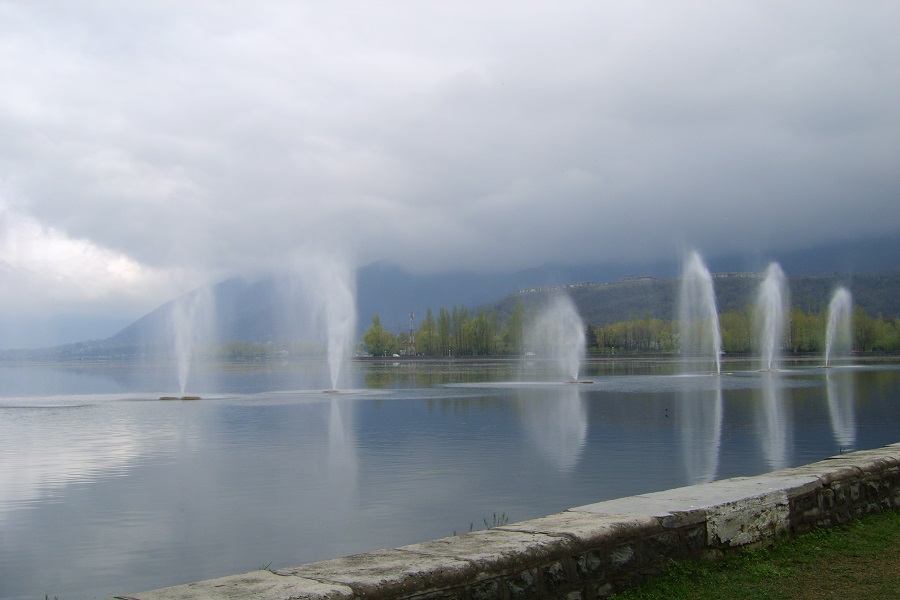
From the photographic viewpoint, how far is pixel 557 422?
29.3m

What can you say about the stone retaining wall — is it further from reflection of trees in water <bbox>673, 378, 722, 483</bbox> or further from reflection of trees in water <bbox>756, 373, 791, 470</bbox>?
reflection of trees in water <bbox>756, 373, 791, 470</bbox>

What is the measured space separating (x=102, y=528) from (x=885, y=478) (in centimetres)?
1117

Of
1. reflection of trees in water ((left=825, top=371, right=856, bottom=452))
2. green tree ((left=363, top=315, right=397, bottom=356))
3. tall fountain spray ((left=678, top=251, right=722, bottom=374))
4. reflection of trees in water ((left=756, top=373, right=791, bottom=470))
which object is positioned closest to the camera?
reflection of trees in water ((left=756, top=373, right=791, bottom=470))

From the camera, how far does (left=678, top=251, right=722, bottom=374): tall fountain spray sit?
7250 cm

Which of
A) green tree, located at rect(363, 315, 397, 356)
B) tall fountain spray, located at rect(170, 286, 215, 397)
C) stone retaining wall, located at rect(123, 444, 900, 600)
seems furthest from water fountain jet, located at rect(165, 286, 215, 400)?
green tree, located at rect(363, 315, 397, 356)

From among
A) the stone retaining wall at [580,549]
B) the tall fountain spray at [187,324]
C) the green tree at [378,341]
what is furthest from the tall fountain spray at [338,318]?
the green tree at [378,341]

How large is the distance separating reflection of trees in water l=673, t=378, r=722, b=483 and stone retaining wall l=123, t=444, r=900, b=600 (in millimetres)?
8442

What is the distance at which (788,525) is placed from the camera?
7.71 m

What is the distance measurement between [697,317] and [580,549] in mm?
149899

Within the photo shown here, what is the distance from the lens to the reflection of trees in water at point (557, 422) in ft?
69.0

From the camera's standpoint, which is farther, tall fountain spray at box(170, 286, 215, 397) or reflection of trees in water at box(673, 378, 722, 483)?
tall fountain spray at box(170, 286, 215, 397)

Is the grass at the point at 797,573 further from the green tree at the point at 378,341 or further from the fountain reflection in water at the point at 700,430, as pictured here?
the green tree at the point at 378,341

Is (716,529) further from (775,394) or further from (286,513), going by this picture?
(775,394)

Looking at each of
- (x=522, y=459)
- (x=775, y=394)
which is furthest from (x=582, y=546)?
(x=775, y=394)
